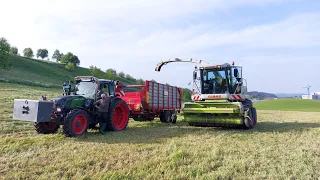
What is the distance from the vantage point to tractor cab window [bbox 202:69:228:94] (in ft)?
37.6

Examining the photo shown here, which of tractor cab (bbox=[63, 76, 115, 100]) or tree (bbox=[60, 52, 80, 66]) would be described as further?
tree (bbox=[60, 52, 80, 66])

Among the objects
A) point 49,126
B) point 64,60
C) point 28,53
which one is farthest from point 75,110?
point 28,53

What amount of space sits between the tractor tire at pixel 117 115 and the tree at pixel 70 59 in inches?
3542

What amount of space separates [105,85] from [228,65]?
493 centimetres

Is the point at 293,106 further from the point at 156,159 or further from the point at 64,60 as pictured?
the point at 64,60

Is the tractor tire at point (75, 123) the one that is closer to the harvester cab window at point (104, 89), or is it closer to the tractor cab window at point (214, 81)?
the harvester cab window at point (104, 89)

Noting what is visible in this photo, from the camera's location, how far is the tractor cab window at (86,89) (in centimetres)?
954

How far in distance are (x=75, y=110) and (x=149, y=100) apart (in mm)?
4992

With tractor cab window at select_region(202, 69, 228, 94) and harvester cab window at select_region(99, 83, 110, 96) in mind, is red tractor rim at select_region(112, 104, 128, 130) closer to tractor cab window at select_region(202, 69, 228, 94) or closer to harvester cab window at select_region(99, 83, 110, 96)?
harvester cab window at select_region(99, 83, 110, 96)

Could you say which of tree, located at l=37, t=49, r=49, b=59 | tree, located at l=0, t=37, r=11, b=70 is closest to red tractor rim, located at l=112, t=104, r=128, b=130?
tree, located at l=0, t=37, r=11, b=70

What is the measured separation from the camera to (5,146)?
6520mm

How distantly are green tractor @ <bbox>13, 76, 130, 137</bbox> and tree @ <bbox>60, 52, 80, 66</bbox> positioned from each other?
90.1 m

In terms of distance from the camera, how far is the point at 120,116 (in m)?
10.6

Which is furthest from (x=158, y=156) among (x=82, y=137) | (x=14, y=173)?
(x=82, y=137)
